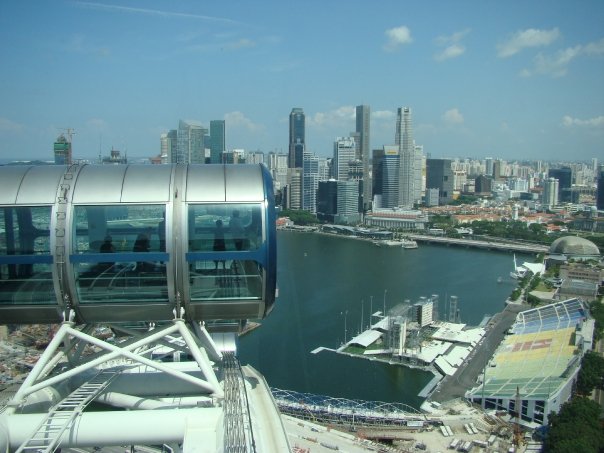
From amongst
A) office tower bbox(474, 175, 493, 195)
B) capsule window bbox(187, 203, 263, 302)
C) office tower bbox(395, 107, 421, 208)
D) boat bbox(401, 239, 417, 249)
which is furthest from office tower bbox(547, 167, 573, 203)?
capsule window bbox(187, 203, 263, 302)

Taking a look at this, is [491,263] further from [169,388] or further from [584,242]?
[169,388]

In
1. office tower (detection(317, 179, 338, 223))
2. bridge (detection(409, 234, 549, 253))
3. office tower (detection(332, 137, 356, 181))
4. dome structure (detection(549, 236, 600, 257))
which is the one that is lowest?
bridge (detection(409, 234, 549, 253))

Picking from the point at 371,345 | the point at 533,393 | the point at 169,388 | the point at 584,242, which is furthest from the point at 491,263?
the point at 169,388

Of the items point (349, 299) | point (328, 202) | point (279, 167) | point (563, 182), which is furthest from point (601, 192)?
point (349, 299)

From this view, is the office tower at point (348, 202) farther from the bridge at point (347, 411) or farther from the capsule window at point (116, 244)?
the capsule window at point (116, 244)

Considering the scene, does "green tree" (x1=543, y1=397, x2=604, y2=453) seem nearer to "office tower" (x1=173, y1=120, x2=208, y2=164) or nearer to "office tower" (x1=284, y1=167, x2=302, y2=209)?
"office tower" (x1=173, y1=120, x2=208, y2=164)

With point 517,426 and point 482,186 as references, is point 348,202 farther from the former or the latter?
point 517,426
